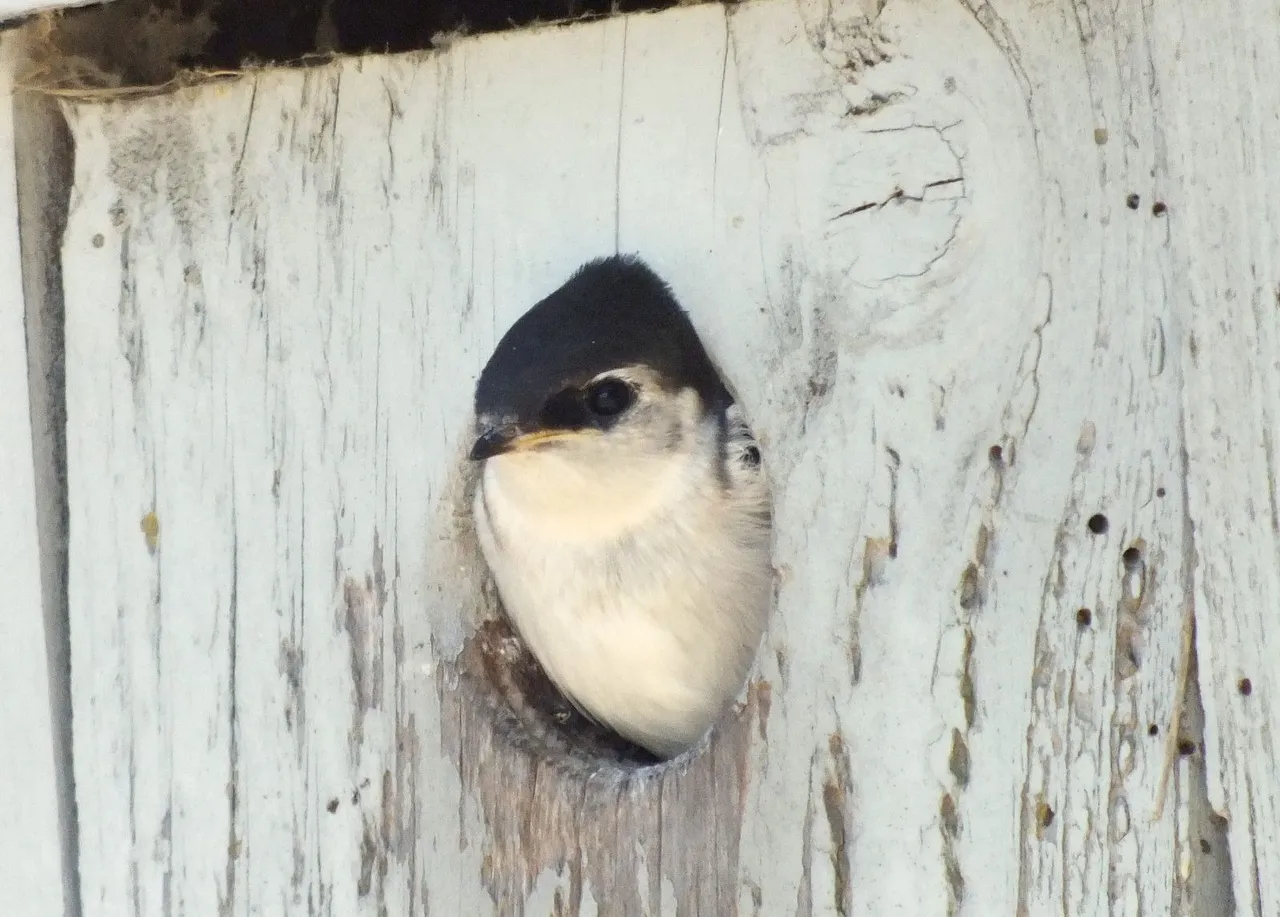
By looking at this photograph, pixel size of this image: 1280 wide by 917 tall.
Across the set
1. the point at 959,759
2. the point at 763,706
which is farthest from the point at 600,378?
the point at 959,759

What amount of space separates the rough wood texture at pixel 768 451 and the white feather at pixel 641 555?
3.9 inches

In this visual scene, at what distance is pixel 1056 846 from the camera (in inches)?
35.1

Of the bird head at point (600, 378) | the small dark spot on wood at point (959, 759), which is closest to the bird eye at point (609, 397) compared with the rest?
the bird head at point (600, 378)

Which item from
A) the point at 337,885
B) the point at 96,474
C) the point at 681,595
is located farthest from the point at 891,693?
the point at 96,474

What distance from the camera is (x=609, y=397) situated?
1.19 meters

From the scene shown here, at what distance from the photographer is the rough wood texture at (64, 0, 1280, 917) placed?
0.87 meters

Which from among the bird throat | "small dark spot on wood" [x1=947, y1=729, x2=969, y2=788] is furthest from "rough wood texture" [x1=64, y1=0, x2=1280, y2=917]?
the bird throat

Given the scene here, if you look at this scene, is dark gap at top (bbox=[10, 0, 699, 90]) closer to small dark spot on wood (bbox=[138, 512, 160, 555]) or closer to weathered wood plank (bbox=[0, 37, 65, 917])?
weathered wood plank (bbox=[0, 37, 65, 917])

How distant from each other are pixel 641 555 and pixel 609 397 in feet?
0.48

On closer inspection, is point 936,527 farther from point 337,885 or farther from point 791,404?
point 337,885

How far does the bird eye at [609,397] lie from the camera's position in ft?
3.84

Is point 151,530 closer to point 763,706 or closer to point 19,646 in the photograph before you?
point 19,646

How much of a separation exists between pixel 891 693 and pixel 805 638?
0.21 feet

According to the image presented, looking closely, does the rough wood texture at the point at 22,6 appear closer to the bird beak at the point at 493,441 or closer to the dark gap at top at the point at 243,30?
the dark gap at top at the point at 243,30
